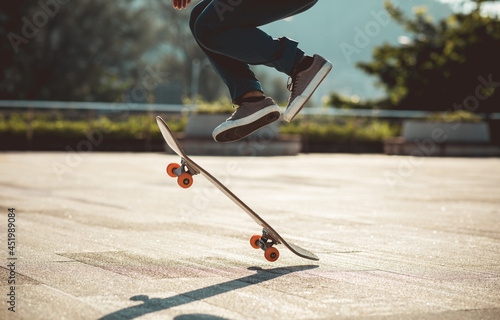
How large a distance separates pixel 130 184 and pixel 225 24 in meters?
5.47

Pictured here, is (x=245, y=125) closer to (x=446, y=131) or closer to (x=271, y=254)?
(x=271, y=254)

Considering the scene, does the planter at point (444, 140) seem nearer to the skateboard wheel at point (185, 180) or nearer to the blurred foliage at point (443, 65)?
the blurred foliage at point (443, 65)

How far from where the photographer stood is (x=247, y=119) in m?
3.49

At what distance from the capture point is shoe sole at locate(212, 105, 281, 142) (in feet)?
11.5

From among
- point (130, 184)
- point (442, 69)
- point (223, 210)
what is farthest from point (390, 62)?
point (223, 210)

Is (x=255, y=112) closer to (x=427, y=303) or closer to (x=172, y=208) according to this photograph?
(x=427, y=303)

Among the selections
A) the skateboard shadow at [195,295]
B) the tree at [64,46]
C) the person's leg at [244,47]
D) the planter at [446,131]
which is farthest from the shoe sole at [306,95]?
the tree at [64,46]

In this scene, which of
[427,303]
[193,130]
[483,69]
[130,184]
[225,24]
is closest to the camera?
[427,303]

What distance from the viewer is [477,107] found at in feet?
97.6

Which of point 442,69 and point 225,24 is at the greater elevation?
point 442,69

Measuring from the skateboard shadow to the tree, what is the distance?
38203mm

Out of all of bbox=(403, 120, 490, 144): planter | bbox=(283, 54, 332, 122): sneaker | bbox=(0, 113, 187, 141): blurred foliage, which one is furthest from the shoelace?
bbox=(403, 120, 490, 144): planter

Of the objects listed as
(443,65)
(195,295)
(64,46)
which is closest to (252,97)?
(195,295)

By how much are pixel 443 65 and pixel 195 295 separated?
29.8m
